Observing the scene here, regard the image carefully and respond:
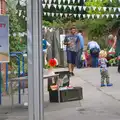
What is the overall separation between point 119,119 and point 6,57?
2236 mm

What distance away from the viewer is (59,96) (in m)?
8.60

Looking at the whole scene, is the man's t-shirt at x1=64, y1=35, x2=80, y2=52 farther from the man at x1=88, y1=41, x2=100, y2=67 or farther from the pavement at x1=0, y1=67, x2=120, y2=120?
the man at x1=88, y1=41, x2=100, y2=67

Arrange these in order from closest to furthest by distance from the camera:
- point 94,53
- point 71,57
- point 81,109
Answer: point 81,109, point 71,57, point 94,53

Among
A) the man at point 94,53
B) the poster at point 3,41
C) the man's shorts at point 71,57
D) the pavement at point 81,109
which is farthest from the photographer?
the man at point 94,53

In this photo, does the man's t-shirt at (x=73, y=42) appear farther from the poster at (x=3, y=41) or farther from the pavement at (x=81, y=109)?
the poster at (x=3, y=41)

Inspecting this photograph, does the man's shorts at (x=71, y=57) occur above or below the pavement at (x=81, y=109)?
above

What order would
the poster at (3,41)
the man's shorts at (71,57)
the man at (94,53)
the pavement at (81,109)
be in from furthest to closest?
the man at (94,53), the man's shorts at (71,57), the pavement at (81,109), the poster at (3,41)

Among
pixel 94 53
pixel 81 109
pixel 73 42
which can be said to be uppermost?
pixel 73 42

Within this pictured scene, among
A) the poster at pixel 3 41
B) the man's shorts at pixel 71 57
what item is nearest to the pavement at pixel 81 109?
the poster at pixel 3 41

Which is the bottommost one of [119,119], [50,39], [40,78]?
[119,119]

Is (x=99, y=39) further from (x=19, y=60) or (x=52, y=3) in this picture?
(x=19, y=60)

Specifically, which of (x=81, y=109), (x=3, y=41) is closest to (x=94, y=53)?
(x=81, y=109)

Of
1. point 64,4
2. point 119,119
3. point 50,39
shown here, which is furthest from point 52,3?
point 119,119

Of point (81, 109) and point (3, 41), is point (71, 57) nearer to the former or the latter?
point (81, 109)
